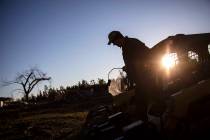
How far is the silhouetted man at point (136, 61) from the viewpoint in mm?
4773

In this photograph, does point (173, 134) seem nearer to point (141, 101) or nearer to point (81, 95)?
point (141, 101)

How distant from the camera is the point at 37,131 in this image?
852cm

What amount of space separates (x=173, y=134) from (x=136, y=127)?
0.54 m

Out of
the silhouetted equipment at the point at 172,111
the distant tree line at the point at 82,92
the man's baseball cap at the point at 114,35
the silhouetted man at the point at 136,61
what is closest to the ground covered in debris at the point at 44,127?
the silhouetted equipment at the point at 172,111

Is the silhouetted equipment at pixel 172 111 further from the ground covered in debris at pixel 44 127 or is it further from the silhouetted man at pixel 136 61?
the ground covered in debris at pixel 44 127

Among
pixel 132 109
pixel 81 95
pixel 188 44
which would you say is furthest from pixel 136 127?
pixel 81 95

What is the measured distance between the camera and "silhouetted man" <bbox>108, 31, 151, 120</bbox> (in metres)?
4.77

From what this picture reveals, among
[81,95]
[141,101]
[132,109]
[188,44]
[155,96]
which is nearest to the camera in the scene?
[155,96]

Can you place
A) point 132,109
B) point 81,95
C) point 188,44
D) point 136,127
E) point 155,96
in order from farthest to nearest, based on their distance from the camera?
point 81,95 < point 188,44 < point 132,109 < point 155,96 < point 136,127

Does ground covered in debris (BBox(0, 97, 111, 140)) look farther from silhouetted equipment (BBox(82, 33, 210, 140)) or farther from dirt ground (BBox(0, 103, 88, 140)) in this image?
silhouetted equipment (BBox(82, 33, 210, 140))

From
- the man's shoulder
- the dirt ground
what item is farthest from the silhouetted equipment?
the dirt ground

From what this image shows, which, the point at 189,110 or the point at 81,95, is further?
the point at 81,95

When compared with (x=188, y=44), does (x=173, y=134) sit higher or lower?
lower

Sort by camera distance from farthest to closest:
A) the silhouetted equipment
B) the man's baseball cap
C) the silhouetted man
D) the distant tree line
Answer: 1. the distant tree line
2. the man's baseball cap
3. the silhouetted man
4. the silhouetted equipment
